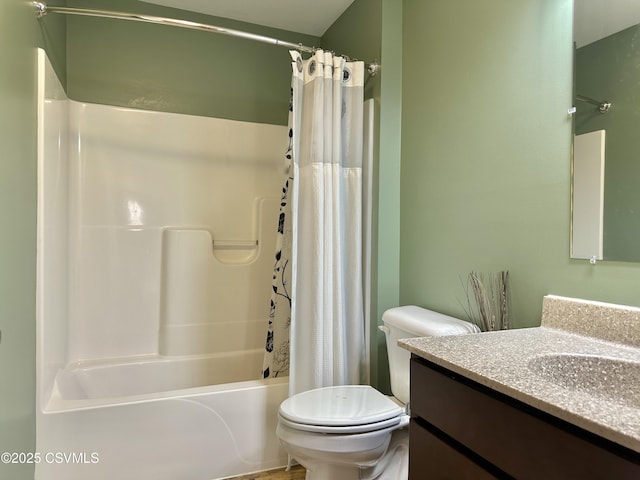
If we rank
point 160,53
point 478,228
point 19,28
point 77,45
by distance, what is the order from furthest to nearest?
point 160,53
point 77,45
point 478,228
point 19,28

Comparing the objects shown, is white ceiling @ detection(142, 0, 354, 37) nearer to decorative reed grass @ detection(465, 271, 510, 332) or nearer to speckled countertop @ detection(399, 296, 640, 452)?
decorative reed grass @ detection(465, 271, 510, 332)

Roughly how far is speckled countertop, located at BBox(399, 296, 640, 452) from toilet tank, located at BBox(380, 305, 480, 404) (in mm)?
296

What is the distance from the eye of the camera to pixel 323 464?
1.38 m

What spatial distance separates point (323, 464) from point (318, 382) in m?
0.40

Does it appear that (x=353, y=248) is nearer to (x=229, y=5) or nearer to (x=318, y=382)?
(x=318, y=382)

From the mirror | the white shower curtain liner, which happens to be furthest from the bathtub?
the mirror

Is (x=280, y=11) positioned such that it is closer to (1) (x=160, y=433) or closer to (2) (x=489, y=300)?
(2) (x=489, y=300)

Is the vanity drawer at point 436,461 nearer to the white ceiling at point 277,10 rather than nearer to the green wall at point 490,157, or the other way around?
the green wall at point 490,157

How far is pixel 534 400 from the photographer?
630mm

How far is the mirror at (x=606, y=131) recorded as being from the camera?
102 cm

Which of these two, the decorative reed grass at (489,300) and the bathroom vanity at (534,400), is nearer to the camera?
the bathroom vanity at (534,400)

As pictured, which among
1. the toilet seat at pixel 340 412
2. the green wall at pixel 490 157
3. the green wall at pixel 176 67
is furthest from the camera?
the green wall at pixel 176 67

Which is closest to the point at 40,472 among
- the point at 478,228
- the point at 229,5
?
the point at 478,228

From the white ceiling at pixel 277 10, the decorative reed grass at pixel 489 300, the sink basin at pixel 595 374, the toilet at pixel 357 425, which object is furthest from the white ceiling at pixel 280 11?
the sink basin at pixel 595 374
